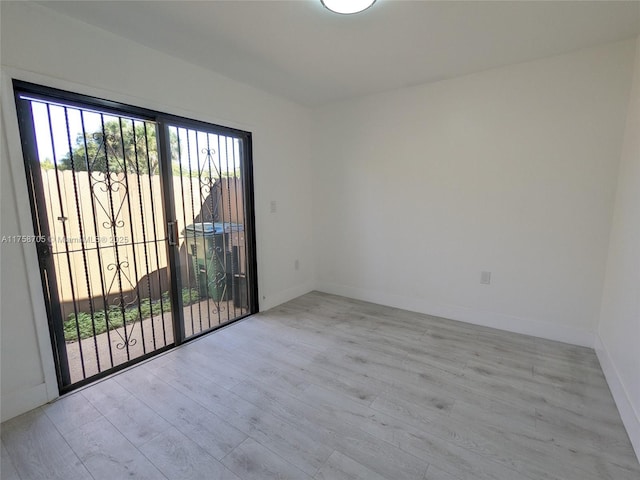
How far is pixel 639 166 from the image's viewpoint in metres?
1.84

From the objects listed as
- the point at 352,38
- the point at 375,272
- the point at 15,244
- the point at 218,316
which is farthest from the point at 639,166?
the point at 15,244

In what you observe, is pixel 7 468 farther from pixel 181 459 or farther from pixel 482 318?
pixel 482 318

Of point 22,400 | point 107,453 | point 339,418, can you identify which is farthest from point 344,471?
point 22,400

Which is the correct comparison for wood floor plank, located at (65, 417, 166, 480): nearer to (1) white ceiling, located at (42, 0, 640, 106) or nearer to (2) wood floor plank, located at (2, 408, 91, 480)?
(2) wood floor plank, located at (2, 408, 91, 480)

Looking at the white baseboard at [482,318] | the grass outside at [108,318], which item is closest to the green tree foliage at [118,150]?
the grass outside at [108,318]

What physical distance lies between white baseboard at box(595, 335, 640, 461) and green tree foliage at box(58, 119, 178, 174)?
138 inches

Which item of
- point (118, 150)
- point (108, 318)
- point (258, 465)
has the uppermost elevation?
point (118, 150)

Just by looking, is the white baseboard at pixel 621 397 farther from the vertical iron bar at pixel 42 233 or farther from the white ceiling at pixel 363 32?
the vertical iron bar at pixel 42 233

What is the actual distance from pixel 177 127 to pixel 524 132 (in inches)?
121

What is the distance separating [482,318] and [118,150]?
11.9 ft

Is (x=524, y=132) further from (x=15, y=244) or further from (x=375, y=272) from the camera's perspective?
(x=15, y=244)

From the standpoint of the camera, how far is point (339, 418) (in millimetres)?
1735

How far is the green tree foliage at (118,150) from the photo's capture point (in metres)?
2.04

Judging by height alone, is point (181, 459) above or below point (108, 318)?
below
